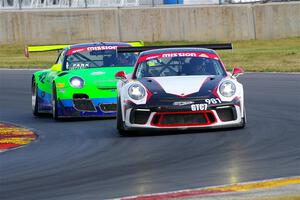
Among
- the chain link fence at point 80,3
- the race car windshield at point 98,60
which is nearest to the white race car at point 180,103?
the race car windshield at point 98,60

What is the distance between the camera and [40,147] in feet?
41.7

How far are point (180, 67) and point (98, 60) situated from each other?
3.09 m

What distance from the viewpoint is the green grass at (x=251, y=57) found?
1080 inches

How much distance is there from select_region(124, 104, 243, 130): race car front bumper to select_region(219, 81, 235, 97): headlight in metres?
0.16

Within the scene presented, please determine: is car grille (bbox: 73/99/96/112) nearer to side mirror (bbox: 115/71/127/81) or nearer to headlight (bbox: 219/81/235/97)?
side mirror (bbox: 115/71/127/81)

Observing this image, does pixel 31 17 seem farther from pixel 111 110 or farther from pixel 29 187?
pixel 29 187

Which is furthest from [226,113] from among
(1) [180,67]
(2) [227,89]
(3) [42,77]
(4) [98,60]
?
(3) [42,77]

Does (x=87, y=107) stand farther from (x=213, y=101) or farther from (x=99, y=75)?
(x=213, y=101)

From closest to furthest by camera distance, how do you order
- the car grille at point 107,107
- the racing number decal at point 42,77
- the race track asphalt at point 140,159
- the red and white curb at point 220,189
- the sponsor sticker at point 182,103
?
the red and white curb at point 220,189
the race track asphalt at point 140,159
the sponsor sticker at point 182,103
the car grille at point 107,107
the racing number decal at point 42,77

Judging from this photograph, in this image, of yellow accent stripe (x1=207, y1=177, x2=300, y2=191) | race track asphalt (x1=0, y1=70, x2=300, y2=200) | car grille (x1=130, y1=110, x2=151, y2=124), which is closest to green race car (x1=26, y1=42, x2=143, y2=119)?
race track asphalt (x1=0, y1=70, x2=300, y2=200)

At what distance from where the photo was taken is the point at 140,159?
10.8 m

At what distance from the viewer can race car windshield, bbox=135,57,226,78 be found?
14000 millimetres

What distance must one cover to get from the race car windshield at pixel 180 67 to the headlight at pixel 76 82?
1942 mm

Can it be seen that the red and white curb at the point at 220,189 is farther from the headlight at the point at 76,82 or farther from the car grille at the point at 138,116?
the headlight at the point at 76,82
